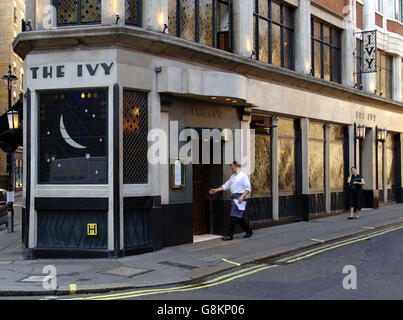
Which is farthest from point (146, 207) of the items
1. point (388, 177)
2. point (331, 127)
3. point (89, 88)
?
point (388, 177)

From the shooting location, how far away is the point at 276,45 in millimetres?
16625

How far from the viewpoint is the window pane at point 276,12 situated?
1647 cm

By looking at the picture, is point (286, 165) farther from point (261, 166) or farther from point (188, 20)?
point (188, 20)

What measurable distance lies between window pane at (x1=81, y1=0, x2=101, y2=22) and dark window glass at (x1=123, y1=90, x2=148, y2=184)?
180cm

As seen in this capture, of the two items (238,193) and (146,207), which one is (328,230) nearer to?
(238,193)

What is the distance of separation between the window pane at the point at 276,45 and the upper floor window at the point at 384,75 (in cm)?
840

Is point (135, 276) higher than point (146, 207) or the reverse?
the reverse

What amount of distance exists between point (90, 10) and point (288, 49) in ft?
27.7

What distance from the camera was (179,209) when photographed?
11977 mm

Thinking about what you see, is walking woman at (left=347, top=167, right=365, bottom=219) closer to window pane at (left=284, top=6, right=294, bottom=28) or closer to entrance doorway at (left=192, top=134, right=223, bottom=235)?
window pane at (left=284, top=6, right=294, bottom=28)

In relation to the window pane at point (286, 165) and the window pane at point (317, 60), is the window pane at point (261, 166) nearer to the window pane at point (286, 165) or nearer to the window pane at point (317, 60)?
the window pane at point (286, 165)

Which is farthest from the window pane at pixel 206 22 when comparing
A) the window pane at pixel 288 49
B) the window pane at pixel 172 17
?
the window pane at pixel 288 49

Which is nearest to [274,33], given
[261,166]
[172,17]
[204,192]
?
[261,166]
